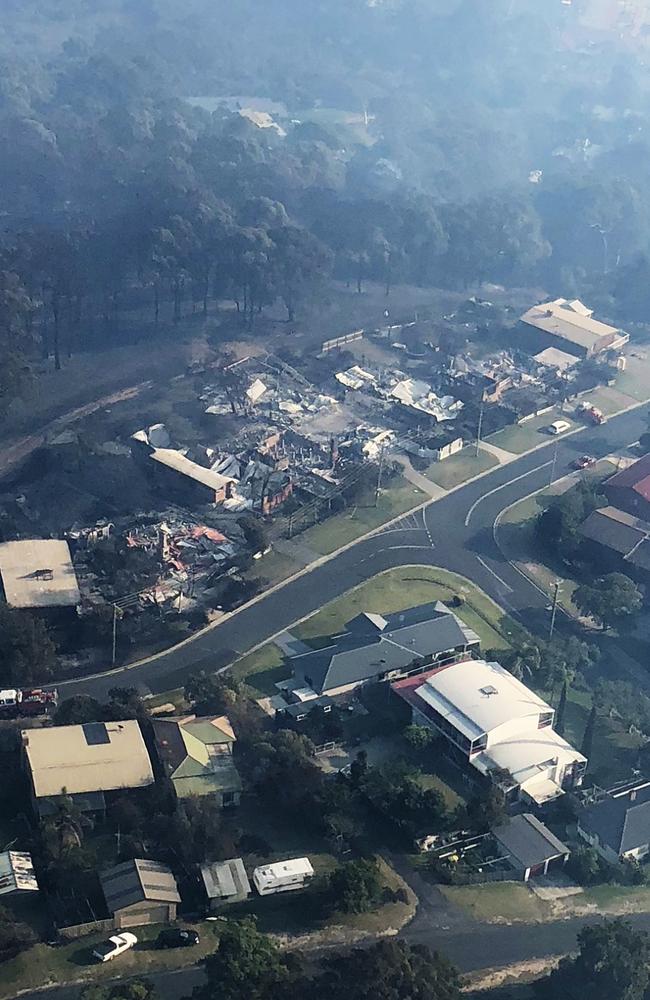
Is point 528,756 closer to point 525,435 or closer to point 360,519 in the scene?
point 360,519

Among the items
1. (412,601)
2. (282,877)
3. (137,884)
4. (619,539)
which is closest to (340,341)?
(619,539)

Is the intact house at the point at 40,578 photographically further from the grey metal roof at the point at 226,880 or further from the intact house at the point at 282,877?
the intact house at the point at 282,877

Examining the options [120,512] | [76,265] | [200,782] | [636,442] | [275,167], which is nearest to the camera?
[200,782]

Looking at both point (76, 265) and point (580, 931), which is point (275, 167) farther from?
point (580, 931)

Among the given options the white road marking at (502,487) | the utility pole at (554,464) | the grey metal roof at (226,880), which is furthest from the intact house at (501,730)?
the utility pole at (554,464)

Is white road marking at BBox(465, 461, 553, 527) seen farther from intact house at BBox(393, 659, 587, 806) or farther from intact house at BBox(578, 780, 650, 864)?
intact house at BBox(578, 780, 650, 864)

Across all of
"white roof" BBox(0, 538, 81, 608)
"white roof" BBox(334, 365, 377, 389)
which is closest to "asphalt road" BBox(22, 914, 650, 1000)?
"white roof" BBox(0, 538, 81, 608)

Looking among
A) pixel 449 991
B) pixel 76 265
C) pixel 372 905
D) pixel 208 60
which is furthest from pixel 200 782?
pixel 208 60
